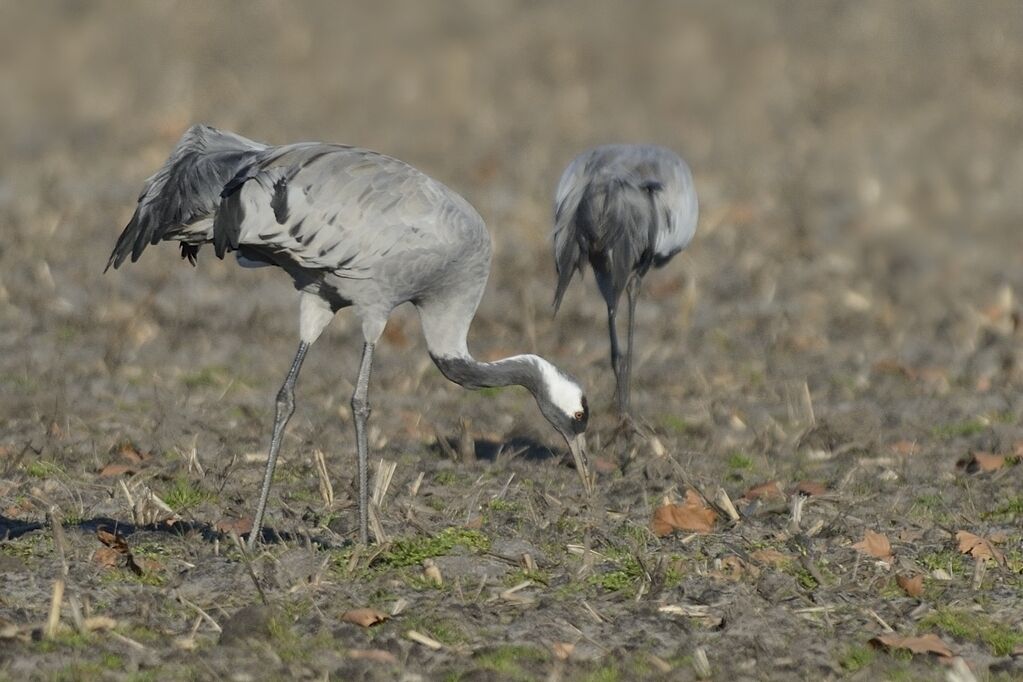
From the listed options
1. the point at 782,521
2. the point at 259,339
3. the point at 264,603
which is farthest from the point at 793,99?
the point at 264,603

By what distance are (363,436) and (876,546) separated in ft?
6.27

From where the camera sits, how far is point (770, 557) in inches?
227

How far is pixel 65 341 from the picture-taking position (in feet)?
29.4

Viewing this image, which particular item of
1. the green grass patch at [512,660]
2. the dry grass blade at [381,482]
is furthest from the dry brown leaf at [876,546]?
the dry grass blade at [381,482]

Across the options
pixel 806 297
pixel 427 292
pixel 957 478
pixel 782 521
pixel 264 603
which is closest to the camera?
pixel 264 603

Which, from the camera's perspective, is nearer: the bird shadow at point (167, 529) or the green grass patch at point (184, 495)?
the bird shadow at point (167, 529)

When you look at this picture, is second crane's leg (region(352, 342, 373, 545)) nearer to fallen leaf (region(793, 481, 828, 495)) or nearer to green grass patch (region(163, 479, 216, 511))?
green grass patch (region(163, 479, 216, 511))

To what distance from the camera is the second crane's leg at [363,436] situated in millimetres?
5938

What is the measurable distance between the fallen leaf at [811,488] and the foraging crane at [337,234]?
0.84 m

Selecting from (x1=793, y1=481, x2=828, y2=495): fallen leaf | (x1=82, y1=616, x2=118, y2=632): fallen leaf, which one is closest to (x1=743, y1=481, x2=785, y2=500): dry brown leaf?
(x1=793, y1=481, x2=828, y2=495): fallen leaf

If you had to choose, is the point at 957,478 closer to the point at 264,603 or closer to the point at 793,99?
the point at 264,603

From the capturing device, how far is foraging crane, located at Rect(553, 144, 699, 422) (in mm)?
8008

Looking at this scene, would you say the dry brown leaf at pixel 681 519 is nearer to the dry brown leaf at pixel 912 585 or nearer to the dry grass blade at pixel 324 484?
the dry brown leaf at pixel 912 585

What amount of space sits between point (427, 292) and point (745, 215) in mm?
5962
